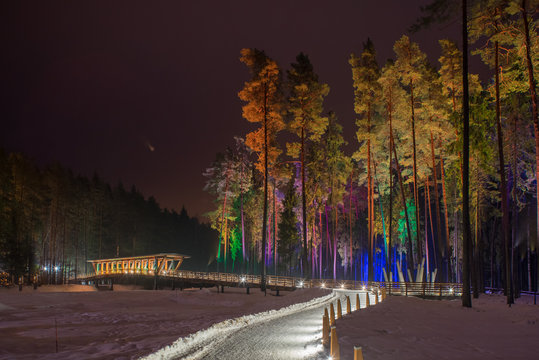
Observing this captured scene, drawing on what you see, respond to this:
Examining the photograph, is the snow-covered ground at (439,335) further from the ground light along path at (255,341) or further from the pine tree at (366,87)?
the pine tree at (366,87)

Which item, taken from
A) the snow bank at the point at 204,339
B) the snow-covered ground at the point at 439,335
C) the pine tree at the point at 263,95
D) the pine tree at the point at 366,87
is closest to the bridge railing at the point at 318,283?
the pine tree at the point at 366,87

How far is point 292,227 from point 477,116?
87.4 feet

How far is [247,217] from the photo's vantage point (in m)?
57.5

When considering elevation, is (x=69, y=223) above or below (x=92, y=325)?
above


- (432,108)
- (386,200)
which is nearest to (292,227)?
(386,200)

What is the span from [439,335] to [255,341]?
185 inches

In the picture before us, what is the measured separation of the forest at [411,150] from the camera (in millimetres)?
21000

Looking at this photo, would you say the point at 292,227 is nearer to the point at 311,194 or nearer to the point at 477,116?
the point at 311,194

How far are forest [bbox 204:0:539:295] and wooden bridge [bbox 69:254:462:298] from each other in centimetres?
160

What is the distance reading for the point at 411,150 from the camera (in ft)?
103

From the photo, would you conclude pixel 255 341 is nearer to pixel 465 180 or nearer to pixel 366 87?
pixel 465 180

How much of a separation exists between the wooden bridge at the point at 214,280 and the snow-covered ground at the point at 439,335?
1271cm

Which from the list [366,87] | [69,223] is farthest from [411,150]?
[69,223]

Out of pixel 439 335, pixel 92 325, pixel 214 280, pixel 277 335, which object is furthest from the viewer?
pixel 214 280
